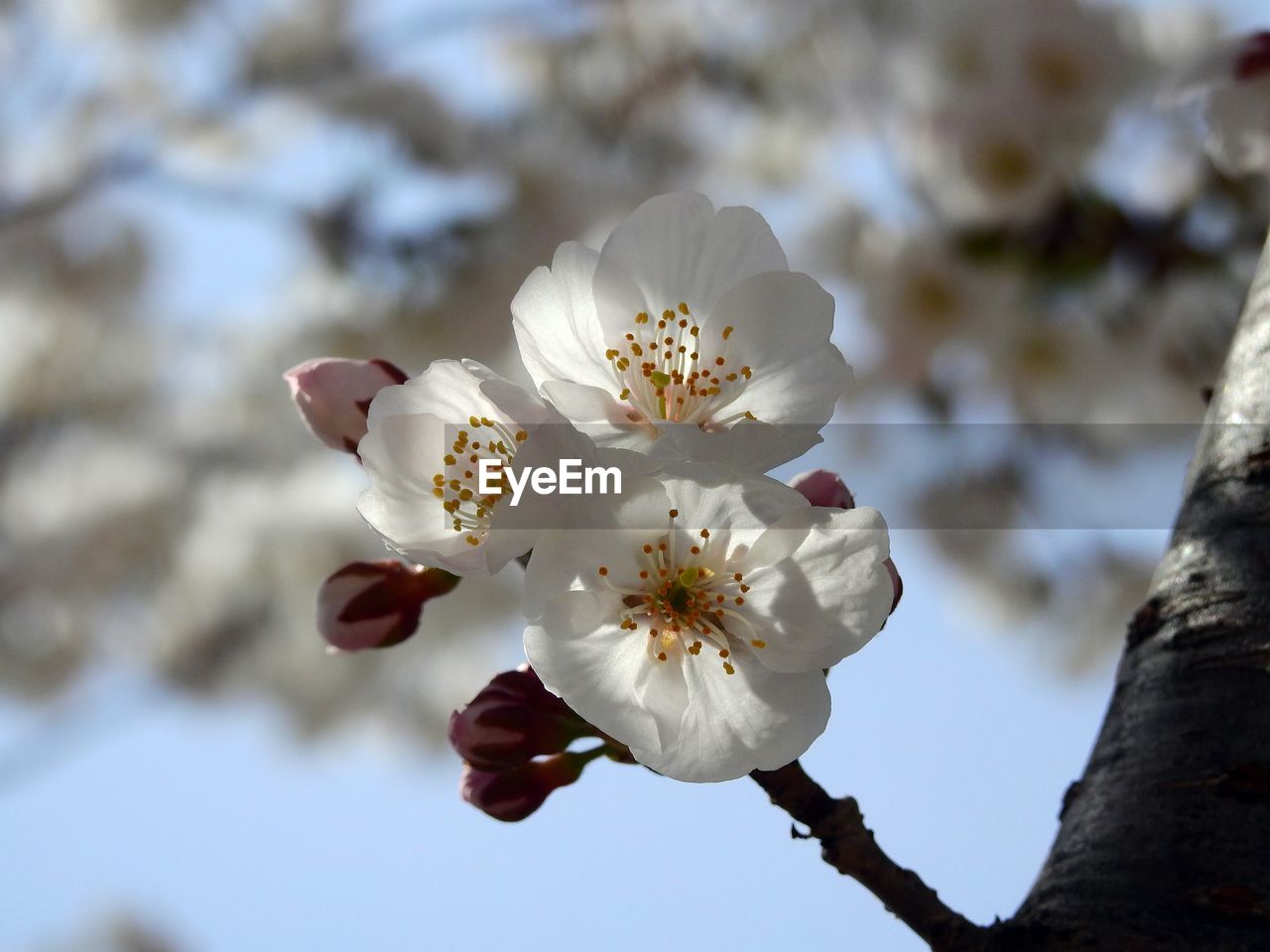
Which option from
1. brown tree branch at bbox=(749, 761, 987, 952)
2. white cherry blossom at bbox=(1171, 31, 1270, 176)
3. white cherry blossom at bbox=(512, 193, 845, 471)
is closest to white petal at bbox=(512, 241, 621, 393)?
white cherry blossom at bbox=(512, 193, 845, 471)

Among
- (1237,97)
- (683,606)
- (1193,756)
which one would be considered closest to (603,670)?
(683,606)

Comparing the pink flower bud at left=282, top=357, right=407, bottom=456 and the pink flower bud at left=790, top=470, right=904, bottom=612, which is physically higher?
the pink flower bud at left=282, top=357, right=407, bottom=456

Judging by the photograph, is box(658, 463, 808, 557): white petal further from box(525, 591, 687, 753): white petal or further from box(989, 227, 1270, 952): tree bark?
box(989, 227, 1270, 952): tree bark

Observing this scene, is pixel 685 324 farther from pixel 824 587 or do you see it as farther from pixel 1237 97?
pixel 1237 97

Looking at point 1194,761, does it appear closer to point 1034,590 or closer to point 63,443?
point 1034,590

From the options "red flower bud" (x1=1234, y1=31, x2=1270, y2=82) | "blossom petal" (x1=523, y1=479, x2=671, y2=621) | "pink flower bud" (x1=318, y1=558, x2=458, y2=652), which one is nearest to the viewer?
"blossom petal" (x1=523, y1=479, x2=671, y2=621)

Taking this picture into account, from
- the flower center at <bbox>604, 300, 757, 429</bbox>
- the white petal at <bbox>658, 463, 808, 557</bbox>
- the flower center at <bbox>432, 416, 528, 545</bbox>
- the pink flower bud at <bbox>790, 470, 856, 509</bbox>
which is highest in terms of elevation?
the flower center at <bbox>604, 300, 757, 429</bbox>

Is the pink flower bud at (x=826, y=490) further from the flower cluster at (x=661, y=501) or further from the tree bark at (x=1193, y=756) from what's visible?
the tree bark at (x=1193, y=756)

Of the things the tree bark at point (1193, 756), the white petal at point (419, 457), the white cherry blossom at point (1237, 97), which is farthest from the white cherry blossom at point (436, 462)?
the white cherry blossom at point (1237, 97)
